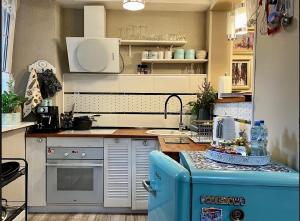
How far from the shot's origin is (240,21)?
2436mm

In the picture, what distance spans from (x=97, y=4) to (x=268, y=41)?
248cm

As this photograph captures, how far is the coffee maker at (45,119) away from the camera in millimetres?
3193

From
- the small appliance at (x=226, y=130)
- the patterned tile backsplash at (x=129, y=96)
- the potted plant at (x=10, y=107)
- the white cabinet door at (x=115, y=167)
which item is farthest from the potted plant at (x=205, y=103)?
the potted plant at (x=10, y=107)

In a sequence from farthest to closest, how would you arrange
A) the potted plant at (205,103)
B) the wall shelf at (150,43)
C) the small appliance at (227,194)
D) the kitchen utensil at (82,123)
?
the wall shelf at (150,43) < the kitchen utensil at (82,123) < the potted plant at (205,103) < the small appliance at (227,194)

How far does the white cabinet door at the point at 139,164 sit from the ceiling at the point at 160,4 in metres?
1.69

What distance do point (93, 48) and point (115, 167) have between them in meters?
1.42

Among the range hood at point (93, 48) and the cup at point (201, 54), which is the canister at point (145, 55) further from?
the cup at point (201, 54)

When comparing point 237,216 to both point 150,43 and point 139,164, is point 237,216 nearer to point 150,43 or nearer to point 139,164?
point 139,164

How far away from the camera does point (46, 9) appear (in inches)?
134

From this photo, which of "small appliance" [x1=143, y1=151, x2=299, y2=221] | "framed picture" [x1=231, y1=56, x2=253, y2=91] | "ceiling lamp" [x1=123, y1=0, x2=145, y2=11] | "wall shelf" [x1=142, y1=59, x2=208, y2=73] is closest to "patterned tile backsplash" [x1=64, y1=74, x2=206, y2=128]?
"wall shelf" [x1=142, y1=59, x2=208, y2=73]

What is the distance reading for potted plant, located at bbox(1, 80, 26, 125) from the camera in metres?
2.74

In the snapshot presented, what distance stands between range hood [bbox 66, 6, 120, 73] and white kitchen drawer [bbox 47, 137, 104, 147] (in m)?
0.89

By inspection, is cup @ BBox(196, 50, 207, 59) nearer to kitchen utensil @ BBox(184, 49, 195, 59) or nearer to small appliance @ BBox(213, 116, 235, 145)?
kitchen utensil @ BBox(184, 49, 195, 59)

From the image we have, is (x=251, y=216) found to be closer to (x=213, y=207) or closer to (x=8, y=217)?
(x=213, y=207)
